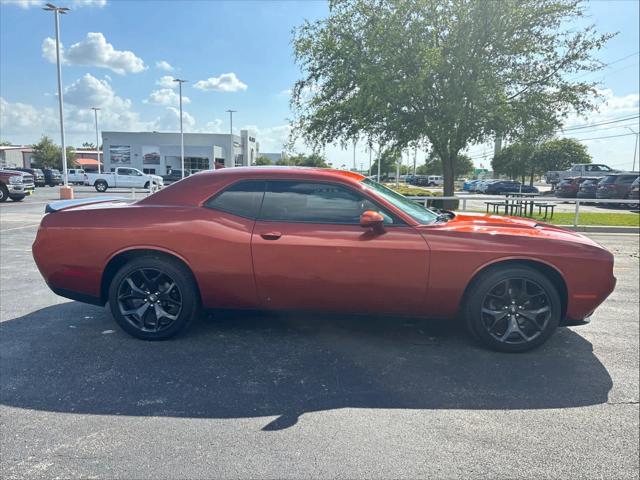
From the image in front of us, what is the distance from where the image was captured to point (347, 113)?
1731cm

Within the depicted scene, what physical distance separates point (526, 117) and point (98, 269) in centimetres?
1644

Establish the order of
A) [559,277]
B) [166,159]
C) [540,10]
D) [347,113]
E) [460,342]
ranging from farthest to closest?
1. [166,159]
2. [347,113]
3. [540,10]
4. [460,342]
5. [559,277]

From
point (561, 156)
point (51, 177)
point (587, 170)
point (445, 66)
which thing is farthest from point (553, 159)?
point (51, 177)

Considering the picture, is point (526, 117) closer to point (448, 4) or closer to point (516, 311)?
point (448, 4)

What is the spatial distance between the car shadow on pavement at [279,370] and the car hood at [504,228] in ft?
3.25

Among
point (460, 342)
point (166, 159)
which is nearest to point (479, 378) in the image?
point (460, 342)

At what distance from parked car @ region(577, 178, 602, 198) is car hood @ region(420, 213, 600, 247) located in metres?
25.5

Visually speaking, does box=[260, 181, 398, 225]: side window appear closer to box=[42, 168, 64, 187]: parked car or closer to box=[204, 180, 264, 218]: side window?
box=[204, 180, 264, 218]: side window

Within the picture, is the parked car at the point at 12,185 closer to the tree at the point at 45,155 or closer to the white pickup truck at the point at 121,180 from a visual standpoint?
the white pickup truck at the point at 121,180

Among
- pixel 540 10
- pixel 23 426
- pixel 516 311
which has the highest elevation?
pixel 540 10

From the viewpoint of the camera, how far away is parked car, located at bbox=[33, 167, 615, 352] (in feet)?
12.0

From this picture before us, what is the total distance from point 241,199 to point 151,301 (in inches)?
46.7

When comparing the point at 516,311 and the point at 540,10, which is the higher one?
the point at 540,10

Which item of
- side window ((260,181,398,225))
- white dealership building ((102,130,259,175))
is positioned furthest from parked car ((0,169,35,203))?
white dealership building ((102,130,259,175))
